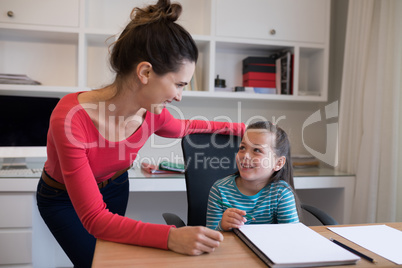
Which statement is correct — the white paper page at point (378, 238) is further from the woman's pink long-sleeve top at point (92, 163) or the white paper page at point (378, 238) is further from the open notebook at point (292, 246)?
the woman's pink long-sleeve top at point (92, 163)

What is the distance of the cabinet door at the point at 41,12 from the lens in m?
2.10

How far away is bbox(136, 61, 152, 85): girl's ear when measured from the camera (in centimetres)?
110

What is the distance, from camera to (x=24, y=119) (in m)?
2.20

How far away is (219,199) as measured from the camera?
52.4 inches

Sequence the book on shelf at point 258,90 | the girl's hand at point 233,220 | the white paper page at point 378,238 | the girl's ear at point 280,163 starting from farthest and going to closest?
the book on shelf at point 258,90
the girl's ear at point 280,163
the girl's hand at point 233,220
the white paper page at point 378,238

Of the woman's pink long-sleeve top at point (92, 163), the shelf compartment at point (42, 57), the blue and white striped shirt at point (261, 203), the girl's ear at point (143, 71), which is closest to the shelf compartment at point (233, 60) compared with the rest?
the shelf compartment at point (42, 57)

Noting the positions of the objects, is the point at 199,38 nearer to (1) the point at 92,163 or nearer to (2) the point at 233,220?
(1) the point at 92,163

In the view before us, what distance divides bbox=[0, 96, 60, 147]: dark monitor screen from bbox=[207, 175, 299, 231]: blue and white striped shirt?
139 cm

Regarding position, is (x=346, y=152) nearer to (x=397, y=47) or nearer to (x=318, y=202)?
(x=318, y=202)

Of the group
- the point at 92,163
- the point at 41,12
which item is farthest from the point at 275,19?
the point at 92,163

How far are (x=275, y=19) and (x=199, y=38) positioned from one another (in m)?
0.55

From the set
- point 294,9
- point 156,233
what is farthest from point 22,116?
point 294,9

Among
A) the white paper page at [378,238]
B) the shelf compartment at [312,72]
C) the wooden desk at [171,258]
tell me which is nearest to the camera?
the wooden desk at [171,258]

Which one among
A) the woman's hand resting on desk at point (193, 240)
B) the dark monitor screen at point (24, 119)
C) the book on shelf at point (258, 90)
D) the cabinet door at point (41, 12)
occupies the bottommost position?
the woman's hand resting on desk at point (193, 240)
